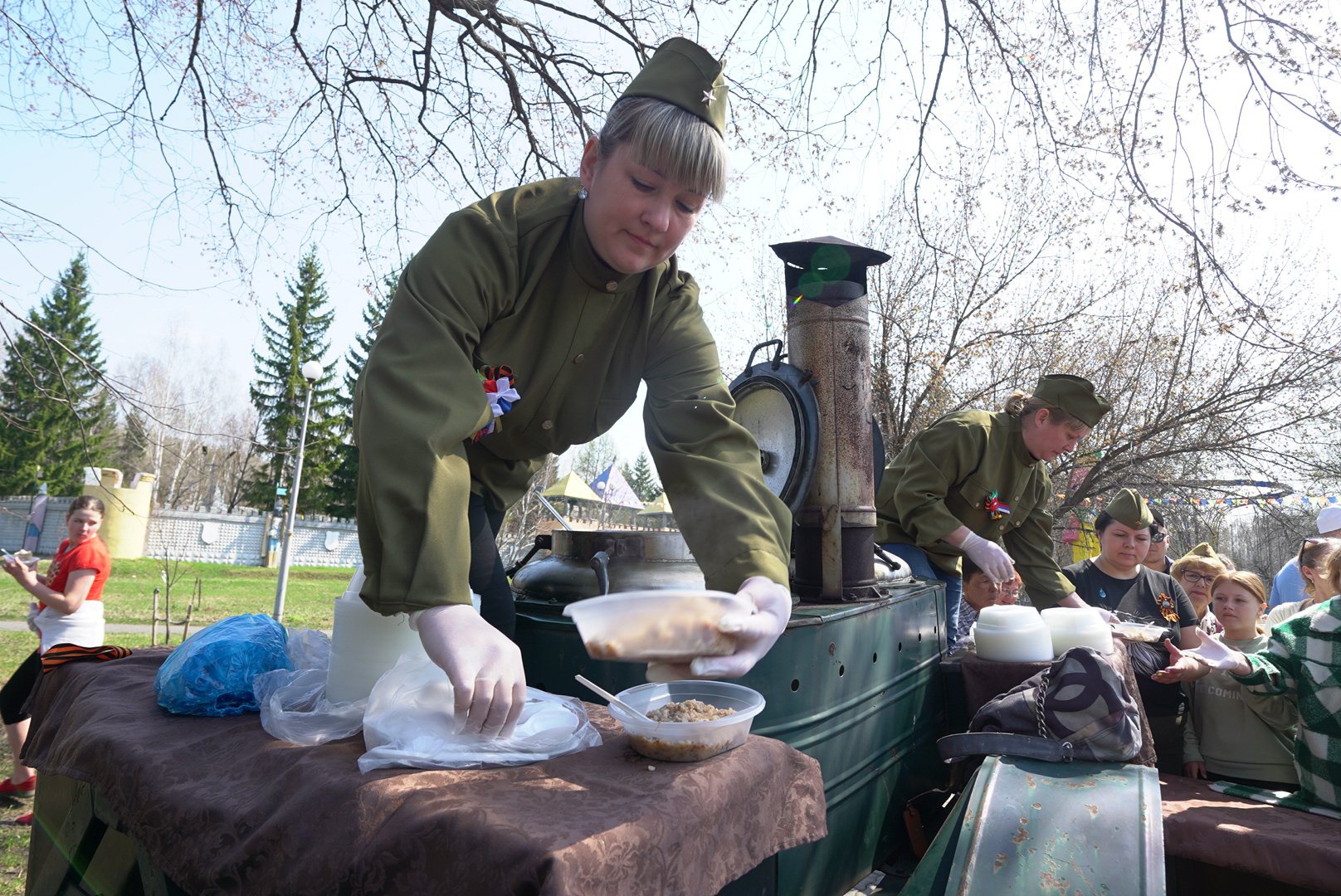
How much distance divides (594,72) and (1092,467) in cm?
922

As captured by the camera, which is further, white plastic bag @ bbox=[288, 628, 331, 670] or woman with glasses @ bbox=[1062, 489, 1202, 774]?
woman with glasses @ bbox=[1062, 489, 1202, 774]

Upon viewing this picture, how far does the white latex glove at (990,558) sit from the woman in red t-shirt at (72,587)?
17.3 ft

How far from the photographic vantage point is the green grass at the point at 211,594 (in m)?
14.1

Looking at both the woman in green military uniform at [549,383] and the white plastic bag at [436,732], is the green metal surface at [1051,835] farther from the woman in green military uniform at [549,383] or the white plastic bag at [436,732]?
the white plastic bag at [436,732]

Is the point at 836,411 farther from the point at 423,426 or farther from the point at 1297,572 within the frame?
the point at 1297,572

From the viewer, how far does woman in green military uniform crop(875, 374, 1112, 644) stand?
427 centimetres

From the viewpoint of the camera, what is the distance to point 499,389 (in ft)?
6.13

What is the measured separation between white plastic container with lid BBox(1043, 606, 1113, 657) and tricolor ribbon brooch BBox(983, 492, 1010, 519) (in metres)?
1.23

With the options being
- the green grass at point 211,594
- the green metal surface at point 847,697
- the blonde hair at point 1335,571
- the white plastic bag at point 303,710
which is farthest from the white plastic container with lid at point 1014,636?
the green grass at point 211,594

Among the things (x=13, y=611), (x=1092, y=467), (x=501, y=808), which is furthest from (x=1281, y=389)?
(x=13, y=611)

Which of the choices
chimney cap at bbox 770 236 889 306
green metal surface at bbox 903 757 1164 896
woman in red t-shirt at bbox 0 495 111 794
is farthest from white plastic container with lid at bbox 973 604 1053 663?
woman in red t-shirt at bbox 0 495 111 794

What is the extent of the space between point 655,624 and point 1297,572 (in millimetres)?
7249

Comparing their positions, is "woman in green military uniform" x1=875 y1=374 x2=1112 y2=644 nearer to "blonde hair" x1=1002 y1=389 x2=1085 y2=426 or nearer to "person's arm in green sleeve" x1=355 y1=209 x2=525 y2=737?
"blonde hair" x1=1002 y1=389 x2=1085 y2=426

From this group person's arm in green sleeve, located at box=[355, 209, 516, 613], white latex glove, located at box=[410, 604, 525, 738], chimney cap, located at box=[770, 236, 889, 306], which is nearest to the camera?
white latex glove, located at box=[410, 604, 525, 738]
